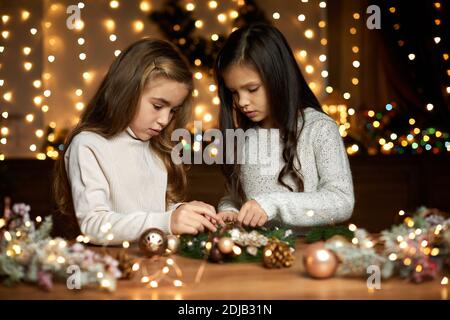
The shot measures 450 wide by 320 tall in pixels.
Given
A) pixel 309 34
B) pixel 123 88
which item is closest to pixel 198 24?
pixel 309 34

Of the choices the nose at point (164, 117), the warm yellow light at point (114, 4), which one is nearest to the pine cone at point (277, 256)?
the nose at point (164, 117)

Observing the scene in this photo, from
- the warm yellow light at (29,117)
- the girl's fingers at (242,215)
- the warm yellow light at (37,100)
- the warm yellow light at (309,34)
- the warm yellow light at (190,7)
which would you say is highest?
the warm yellow light at (190,7)

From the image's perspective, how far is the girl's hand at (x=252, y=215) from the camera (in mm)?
1497

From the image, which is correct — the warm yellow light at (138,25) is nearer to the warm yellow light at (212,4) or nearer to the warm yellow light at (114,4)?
the warm yellow light at (114,4)

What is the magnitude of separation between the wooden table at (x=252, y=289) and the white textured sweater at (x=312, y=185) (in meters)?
0.51

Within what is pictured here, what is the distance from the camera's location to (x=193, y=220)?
54.5 inches

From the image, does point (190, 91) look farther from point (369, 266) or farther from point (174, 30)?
point (174, 30)

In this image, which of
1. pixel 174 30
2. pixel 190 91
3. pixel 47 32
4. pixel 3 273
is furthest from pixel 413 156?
pixel 3 273

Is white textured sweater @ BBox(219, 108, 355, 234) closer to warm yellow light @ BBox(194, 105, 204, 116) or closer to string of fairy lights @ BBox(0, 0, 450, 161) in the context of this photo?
string of fairy lights @ BBox(0, 0, 450, 161)

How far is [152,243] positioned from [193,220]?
167mm

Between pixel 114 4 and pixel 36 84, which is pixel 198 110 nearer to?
pixel 114 4

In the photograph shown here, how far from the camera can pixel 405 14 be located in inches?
159

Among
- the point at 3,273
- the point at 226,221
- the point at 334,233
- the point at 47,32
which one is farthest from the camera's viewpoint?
the point at 47,32

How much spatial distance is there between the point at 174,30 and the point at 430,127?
230cm
